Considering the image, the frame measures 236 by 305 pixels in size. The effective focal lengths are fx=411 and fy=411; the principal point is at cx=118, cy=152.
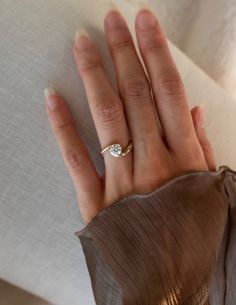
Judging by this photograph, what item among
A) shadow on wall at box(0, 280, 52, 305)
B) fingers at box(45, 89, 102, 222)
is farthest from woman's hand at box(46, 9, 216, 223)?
shadow on wall at box(0, 280, 52, 305)

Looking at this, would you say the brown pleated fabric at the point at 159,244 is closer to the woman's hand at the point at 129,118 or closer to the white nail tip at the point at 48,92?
the woman's hand at the point at 129,118

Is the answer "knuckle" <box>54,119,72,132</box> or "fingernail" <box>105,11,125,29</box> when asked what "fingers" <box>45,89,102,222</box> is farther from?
"fingernail" <box>105,11,125,29</box>

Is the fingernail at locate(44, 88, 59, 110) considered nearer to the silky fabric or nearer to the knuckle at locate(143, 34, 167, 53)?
the silky fabric

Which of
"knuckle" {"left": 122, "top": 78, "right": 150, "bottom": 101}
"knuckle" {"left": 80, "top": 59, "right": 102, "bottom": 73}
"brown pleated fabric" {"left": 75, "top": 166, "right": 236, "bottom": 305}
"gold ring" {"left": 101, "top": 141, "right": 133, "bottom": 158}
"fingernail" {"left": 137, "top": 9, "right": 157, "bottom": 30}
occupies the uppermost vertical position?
"fingernail" {"left": 137, "top": 9, "right": 157, "bottom": 30}

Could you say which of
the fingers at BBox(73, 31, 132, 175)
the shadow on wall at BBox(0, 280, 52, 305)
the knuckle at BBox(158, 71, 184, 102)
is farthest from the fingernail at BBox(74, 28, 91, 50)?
the shadow on wall at BBox(0, 280, 52, 305)

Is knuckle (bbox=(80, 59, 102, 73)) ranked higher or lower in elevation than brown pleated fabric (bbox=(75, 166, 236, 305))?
higher

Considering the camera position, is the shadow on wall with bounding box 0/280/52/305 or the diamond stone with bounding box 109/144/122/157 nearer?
the diamond stone with bounding box 109/144/122/157

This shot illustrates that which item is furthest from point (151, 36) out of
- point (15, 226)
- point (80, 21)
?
point (15, 226)

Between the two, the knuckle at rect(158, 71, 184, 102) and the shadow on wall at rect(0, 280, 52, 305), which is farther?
the shadow on wall at rect(0, 280, 52, 305)
